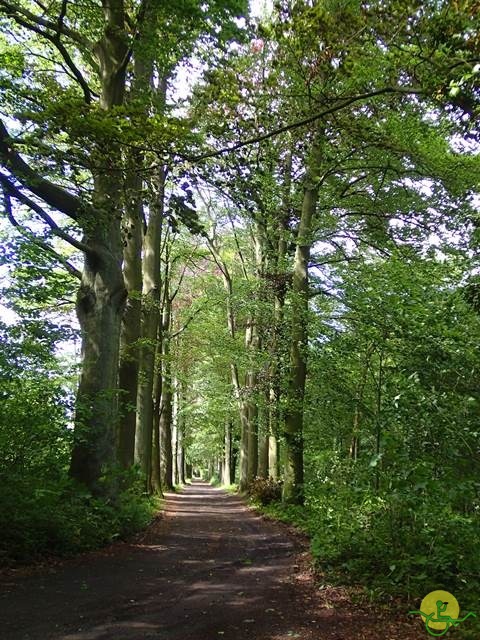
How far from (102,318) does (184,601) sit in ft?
18.4

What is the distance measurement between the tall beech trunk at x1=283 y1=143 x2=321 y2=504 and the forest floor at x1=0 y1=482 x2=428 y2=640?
4.53 meters

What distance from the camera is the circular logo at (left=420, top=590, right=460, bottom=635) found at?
4.79 m

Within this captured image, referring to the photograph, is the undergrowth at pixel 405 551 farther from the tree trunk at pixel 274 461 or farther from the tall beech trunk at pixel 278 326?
the tree trunk at pixel 274 461

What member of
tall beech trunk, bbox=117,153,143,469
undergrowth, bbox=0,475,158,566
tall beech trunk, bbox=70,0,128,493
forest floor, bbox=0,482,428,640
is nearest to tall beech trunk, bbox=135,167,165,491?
tall beech trunk, bbox=117,153,143,469

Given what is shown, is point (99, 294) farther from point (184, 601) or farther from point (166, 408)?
point (166, 408)

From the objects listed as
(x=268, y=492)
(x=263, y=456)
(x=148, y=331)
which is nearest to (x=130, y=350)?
(x=148, y=331)

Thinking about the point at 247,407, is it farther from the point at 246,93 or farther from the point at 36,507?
the point at 246,93

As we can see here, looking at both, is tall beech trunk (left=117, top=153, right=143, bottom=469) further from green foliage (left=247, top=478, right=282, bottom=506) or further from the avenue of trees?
green foliage (left=247, top=478, right=282, bottom=506)

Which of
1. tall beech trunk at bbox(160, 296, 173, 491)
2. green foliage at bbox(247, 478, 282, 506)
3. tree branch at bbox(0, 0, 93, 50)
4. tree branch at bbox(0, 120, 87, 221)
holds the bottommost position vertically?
green foliage at bbox(247, 478, 282, 506)

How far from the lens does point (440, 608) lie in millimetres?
4965

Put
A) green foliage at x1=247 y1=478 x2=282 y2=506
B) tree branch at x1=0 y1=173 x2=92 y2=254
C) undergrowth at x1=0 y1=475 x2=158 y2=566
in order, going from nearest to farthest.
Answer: undergrowth at x1=0 y1=475 x2=158 y2=566
tree branch at x1=0 y1=173 x2=92 y2=254
green foliage at x1=247 y1=478 x2=282 y2=506

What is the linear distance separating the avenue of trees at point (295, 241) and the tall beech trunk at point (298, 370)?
0.24ft

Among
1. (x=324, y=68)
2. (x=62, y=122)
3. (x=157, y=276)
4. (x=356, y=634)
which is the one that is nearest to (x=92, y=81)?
(x=157, y=276)

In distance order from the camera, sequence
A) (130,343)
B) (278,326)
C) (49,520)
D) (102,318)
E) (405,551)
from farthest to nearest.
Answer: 1. (278,326)
2. (130,343)
3. (102,318)
4. (49,520)
5. (405,551)
